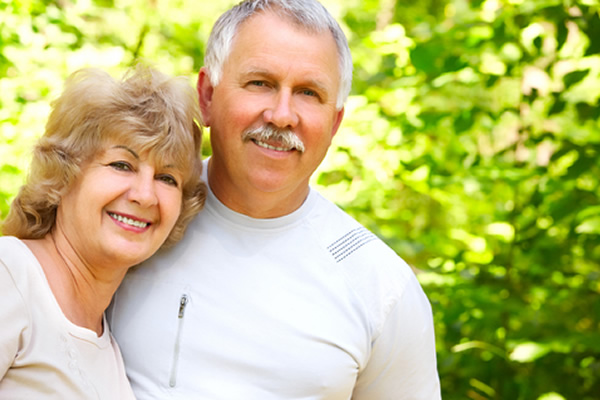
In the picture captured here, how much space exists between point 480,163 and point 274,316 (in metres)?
1.68

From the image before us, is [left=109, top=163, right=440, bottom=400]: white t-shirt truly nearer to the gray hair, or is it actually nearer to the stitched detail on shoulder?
the stitched detail on shoulder

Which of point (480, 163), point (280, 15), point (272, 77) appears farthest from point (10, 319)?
point (480, 163)

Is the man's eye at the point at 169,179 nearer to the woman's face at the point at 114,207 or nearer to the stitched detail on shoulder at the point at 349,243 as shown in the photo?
the woman's face at the point at 114,207

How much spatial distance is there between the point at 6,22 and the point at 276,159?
1966mm

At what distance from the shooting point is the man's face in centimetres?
170

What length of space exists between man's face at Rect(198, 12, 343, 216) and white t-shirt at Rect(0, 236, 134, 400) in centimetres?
62

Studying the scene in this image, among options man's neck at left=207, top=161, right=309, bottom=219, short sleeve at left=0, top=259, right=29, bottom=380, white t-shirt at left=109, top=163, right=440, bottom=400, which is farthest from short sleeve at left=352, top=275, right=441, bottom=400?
short sleeve at left=0, top=259, right=29, bottom=380

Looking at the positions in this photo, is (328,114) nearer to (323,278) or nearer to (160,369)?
(323,278)

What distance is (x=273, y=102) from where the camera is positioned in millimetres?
1708

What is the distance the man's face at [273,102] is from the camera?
5.58ft

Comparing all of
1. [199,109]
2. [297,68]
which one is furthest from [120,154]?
[297,68]

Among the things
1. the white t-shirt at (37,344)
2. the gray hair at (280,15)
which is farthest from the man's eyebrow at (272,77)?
the white t-shirt at (37,344)

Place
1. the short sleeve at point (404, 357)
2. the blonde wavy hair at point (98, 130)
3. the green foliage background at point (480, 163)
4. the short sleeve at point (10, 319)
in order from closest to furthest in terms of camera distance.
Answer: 1. the short sleeve at point (10, 319)
2. the blonde wavy hair at point (98, 130)
3. the short sleeve at point (404, 357)
4. the green foliage background at point (480, 163)

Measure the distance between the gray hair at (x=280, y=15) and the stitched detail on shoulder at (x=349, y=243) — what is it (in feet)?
1.33
